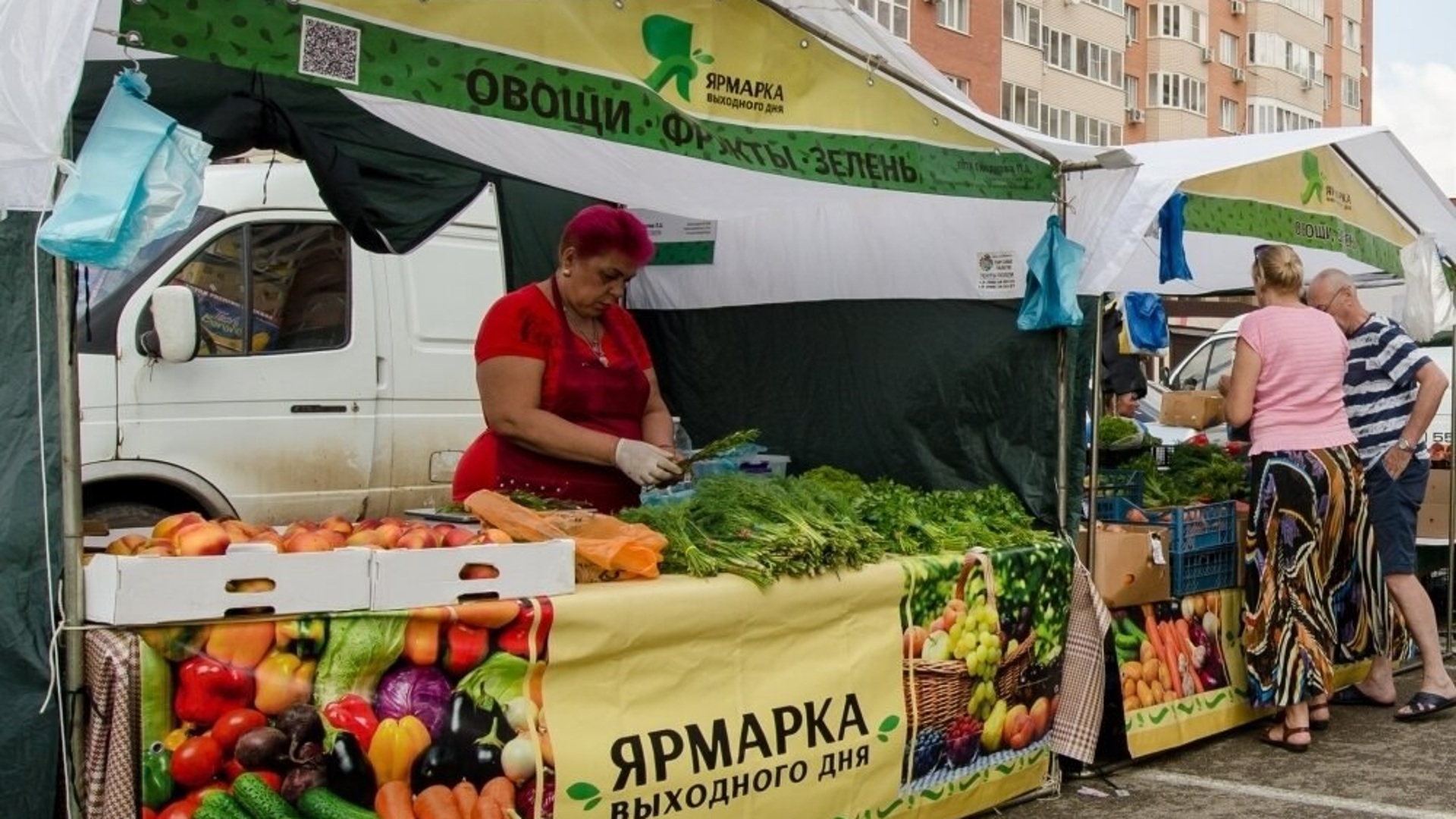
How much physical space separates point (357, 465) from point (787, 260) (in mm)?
2426

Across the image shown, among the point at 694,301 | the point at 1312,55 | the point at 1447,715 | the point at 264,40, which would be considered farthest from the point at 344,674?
the point at 1312,55

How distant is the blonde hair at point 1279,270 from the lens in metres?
6.18

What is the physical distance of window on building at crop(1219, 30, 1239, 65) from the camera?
5250 centimetres

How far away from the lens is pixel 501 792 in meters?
3.51

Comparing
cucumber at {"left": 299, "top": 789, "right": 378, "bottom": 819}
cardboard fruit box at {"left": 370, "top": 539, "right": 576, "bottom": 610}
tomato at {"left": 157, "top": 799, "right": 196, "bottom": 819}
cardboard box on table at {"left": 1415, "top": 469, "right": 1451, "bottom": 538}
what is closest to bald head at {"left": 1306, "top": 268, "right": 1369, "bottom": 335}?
cardboard box on table at {"left": 1415, "top": 469, "right": 1451, "bottom": 538}

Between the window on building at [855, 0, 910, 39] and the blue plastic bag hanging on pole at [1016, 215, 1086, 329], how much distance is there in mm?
30866

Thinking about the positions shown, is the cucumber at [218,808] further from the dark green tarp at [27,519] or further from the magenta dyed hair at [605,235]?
the magenta dyed hair at [605,235]

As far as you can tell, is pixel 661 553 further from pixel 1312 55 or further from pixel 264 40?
pixel 1312 55

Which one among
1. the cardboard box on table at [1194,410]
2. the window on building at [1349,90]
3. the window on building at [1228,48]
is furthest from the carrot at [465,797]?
the window on building at [1349,90]

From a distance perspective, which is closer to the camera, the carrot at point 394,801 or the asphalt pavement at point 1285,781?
the carrot at point 394,801

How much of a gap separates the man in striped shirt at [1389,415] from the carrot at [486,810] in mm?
4727

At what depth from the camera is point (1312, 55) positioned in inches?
2233

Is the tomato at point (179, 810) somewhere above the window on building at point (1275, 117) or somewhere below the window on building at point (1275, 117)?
below

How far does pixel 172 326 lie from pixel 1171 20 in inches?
1885
